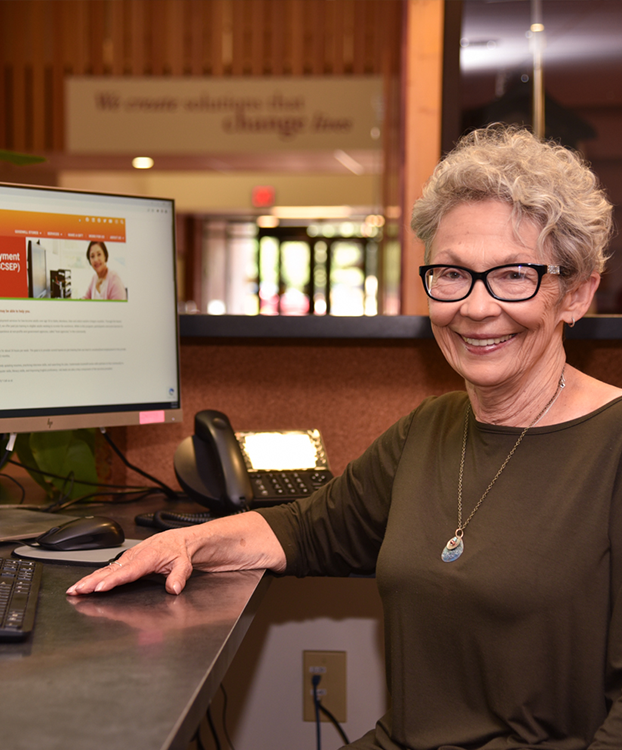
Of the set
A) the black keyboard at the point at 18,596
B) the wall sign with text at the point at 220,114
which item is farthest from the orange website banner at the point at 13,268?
the wall sign with text at the point at 220,114

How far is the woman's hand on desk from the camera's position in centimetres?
89

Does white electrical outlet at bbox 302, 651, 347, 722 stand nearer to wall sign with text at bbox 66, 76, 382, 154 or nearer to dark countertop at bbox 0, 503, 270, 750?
dark countertop at bbox 0, 503, 270, 750

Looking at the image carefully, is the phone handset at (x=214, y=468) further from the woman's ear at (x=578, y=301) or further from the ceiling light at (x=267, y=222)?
the ceiling light at (x=267, y=222)

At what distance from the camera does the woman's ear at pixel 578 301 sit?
980mm

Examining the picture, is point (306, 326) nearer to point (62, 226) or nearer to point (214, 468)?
point (214, 468)

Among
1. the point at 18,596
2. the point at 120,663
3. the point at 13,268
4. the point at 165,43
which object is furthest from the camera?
the point at 165,43

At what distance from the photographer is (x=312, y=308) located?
7.99m

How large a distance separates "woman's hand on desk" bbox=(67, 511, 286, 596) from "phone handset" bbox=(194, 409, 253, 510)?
0.40 feet

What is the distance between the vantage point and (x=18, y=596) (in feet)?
2.64

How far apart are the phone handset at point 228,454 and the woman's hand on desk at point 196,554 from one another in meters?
0.12

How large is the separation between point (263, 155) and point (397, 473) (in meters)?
3.55

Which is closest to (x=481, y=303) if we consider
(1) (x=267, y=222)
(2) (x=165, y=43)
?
(2) (x=165, y=43)

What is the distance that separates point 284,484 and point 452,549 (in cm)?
41

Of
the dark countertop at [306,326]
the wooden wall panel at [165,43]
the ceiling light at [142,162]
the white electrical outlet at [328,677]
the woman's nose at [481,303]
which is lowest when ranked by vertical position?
the white electrical outlet at [328,677]
